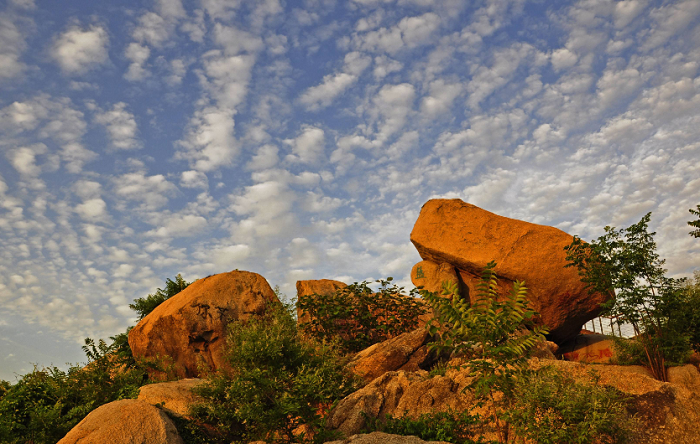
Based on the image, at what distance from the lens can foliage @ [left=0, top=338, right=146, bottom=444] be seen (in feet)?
37.9

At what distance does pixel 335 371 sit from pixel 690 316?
11.8 m

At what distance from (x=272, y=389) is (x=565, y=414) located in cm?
572

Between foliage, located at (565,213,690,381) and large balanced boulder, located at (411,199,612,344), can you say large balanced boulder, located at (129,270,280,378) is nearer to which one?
large balanced boulder, located at (411,199,612,344)

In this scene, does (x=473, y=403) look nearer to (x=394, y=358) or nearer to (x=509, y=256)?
(x=394, y=358)

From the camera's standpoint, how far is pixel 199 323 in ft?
56.1

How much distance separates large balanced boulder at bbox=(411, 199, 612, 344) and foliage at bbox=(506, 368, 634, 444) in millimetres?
9973

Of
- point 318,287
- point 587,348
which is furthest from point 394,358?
point 587,348

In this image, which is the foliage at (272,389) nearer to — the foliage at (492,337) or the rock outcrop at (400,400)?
the rock outcrop at (400,400)

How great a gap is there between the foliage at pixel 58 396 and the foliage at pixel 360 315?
626 cm

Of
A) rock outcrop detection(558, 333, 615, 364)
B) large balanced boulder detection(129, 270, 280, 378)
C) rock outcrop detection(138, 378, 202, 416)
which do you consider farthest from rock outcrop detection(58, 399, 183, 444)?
rock outcrop detection(558, 333, 615, 364)

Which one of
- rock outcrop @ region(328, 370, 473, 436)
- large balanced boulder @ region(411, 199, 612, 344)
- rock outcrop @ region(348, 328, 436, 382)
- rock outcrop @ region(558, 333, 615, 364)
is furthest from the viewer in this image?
rock outcrop @ region(558, 333, 615, 364)

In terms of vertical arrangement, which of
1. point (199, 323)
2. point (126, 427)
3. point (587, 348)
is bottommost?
point (126, 427)

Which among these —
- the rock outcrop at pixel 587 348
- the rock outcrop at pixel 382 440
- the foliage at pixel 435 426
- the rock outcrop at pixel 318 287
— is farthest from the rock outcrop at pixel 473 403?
the rock outcrop at pixel 587 348

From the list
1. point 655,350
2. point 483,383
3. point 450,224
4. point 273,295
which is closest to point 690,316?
point 655,350
